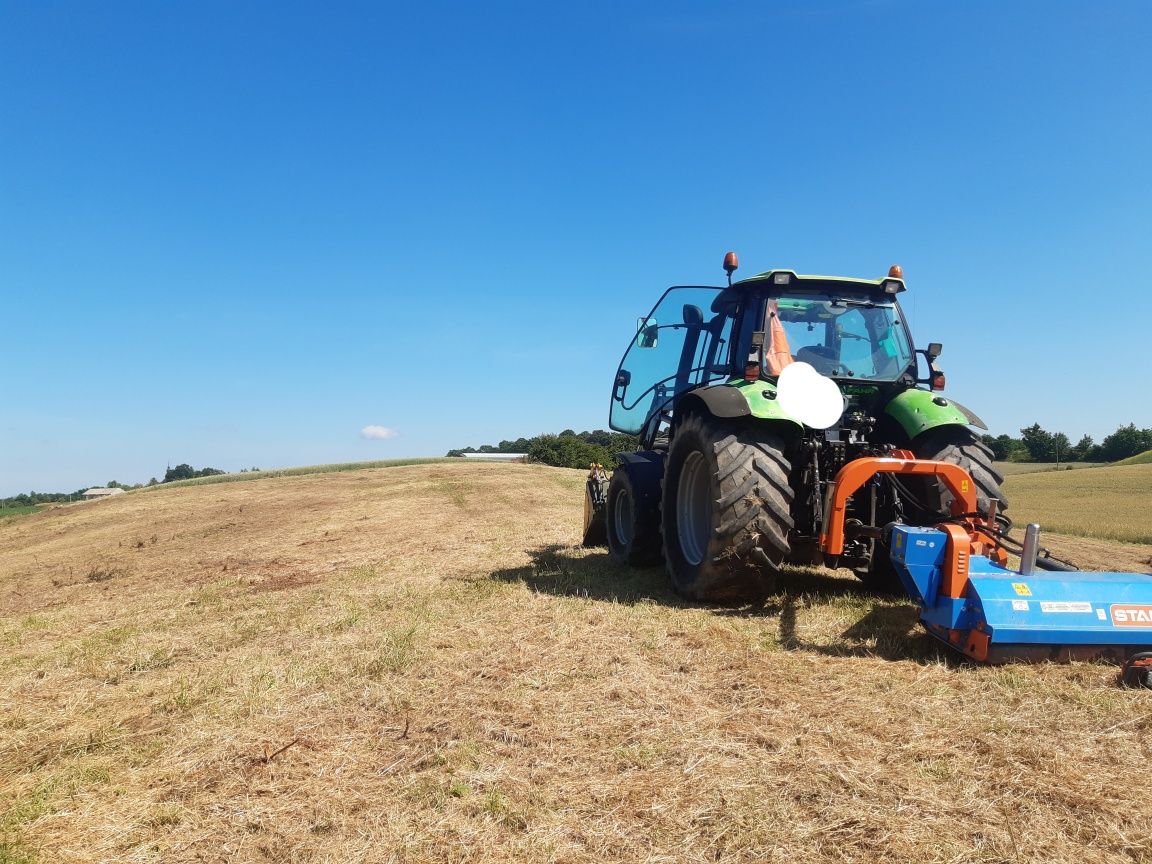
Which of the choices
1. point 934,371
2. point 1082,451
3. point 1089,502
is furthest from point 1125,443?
point 934,371

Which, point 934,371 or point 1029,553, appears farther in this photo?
point 934,371

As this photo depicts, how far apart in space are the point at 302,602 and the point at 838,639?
3.74 m

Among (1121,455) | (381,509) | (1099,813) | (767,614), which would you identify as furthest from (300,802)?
(1121,455)

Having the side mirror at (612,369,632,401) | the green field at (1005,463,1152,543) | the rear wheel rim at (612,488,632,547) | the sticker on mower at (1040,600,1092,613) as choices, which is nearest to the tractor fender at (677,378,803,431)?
the sticker on mower at (1040,600,1092,613)

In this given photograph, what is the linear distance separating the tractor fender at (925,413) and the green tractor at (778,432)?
1 centimetres

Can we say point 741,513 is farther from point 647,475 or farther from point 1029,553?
point 647,475

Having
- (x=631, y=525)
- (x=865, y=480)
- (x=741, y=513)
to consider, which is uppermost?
(x=865, y=480)

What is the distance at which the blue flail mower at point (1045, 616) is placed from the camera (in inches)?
133

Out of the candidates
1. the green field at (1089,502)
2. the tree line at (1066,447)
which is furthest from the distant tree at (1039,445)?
the green field at (1089,502)

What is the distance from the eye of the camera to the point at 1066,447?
55062 millimetres

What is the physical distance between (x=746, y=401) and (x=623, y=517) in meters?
2.50

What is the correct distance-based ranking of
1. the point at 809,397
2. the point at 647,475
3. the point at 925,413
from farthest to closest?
1. the point at 647,475
2. the point at 925,413
3. the point at 809,397

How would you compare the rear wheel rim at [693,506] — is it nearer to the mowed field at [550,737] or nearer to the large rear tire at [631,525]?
the mowed field at [550,737]

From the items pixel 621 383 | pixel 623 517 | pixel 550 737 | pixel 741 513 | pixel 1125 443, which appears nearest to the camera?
pixel 550 737
